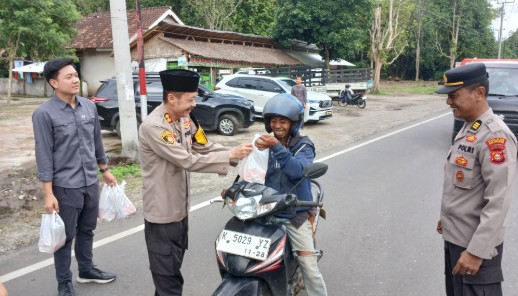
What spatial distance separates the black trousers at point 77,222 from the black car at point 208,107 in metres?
7.69

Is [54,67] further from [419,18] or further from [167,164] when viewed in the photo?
[419,18]

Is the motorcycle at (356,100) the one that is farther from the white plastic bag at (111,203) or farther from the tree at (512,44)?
the tree at (512,44)

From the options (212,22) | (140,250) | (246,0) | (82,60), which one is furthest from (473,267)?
(246,0)

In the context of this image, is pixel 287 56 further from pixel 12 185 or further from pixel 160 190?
pixel 160 190

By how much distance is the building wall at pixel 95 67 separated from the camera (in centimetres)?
2405

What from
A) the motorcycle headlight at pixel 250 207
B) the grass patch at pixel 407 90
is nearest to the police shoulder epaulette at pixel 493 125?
the motorcycle headlight at pixel 250 207

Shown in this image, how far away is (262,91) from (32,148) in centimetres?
768

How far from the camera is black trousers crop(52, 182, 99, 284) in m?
3.36

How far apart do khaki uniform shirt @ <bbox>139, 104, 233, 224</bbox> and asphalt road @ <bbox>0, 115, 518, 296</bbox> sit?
1.16 meters

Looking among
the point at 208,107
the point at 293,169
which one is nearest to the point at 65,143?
the point at 293,169

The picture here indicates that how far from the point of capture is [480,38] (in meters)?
45.8

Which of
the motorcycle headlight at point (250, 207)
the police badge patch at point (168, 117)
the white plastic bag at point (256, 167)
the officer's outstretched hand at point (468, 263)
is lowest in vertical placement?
the officer's outstretched hand at point (468, 263)

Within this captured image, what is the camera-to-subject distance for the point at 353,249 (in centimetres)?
438

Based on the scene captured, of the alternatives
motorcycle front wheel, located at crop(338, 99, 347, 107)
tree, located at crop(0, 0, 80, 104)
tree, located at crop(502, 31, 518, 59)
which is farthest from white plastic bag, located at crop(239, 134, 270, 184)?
tree, located at crop(502, 31, 518, 59)
